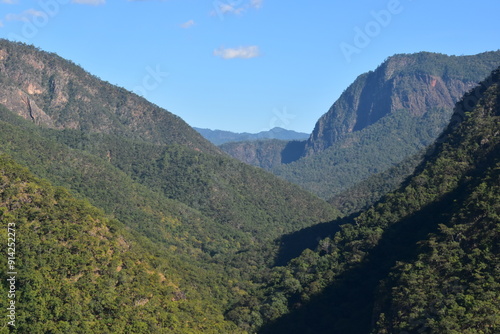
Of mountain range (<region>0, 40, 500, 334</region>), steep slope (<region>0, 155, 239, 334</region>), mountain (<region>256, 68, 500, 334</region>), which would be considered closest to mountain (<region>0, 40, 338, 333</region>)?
steep slope (<region>0, 155, 239, 334</region>)

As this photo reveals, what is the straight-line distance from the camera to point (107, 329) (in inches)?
2800

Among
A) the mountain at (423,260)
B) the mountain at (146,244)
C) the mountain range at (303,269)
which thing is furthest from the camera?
the mountain at (146,244)

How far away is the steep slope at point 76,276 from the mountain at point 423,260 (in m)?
17.3

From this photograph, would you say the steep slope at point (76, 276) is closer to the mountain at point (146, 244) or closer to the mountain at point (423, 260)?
the mountain at point (146, 244)

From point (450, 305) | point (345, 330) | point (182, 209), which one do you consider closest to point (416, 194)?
point (345, 330)

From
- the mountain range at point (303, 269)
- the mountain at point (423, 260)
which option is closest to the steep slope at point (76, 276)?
the mountain range at point (303, 269)

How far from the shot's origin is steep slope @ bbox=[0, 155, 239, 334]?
68.8m

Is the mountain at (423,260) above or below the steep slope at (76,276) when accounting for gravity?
above

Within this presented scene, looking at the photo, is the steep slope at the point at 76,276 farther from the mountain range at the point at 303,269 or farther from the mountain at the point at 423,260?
the mountain at the point at 423,260

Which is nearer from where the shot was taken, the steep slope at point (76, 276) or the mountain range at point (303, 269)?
the steep slope at point (76, 276)

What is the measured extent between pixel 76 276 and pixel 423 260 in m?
43.5

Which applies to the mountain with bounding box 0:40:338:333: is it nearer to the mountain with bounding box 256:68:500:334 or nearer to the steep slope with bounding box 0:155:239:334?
the steep slope with bounding box 0:155:239:334

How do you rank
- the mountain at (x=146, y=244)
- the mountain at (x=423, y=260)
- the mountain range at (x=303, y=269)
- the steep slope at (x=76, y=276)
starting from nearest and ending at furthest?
the steep slope at (x=76, y=276), the mountain range at (x=303, y=269), the mountain at (x=423, y=260), the mountain at (x=146, y=244)

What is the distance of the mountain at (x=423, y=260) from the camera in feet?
236
